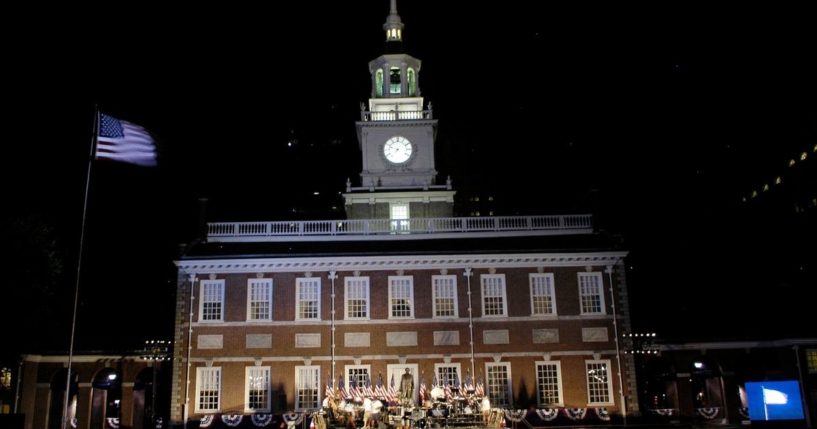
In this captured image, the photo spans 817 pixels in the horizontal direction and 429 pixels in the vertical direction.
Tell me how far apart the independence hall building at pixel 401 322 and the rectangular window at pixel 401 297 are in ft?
0.16

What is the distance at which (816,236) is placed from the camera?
53750 mm

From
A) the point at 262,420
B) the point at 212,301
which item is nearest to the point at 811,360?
the point at 262,420

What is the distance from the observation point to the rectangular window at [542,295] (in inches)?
1291

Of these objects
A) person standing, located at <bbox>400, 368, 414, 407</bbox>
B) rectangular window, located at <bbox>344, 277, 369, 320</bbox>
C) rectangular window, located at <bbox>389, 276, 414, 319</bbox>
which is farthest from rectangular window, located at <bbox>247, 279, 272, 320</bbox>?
person standing, located at <bbox>400, 368, 414, 407</bbox>

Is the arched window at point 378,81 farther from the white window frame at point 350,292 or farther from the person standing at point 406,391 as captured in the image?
the person standing at point 406,391

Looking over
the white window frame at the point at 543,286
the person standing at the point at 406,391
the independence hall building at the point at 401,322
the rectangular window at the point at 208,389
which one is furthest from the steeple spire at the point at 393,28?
the person standing at the point at 406,391

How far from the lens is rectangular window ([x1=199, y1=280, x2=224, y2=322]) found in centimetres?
3247

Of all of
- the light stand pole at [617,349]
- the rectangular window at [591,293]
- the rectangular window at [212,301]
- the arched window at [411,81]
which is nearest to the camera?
the light stand pole at [617,349]

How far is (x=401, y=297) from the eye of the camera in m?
32.9

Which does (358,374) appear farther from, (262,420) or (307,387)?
(262,420)

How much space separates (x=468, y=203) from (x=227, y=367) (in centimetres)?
5227

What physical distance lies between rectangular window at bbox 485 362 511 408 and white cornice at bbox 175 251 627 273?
15.4ft

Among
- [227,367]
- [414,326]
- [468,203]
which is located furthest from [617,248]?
[468,203]

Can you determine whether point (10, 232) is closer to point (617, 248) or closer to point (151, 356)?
point (151, 356)
